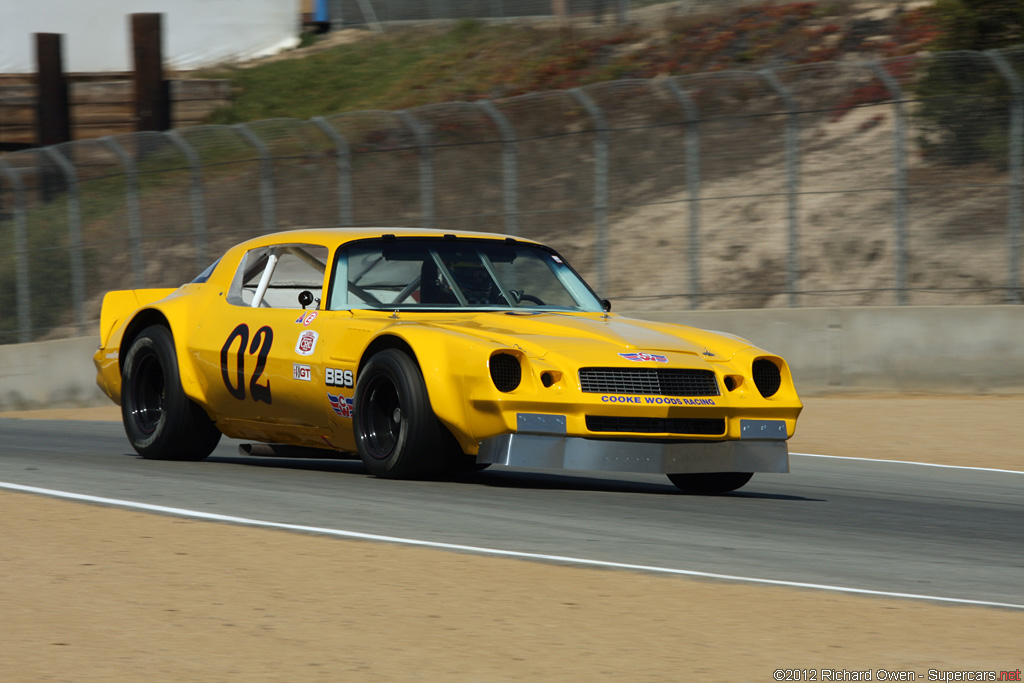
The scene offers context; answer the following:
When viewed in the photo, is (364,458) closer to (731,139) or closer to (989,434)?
(989,434)

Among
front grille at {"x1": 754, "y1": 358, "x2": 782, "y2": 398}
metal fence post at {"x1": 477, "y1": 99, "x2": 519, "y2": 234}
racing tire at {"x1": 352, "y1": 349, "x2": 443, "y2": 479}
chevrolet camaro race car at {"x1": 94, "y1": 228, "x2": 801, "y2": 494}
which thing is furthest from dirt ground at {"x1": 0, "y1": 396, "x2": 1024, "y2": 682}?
metal fence post at {"x1": 477, "y1": 99, "x2": 519, "y2": 234}

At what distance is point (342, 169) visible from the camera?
17.9 meters

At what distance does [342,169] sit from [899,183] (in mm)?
6611

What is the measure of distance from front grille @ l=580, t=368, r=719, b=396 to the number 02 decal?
2.12m

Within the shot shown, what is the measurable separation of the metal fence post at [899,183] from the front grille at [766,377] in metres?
Answer: 7.97

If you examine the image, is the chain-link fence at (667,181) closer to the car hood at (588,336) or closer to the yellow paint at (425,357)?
the yellow paint at (425,357)

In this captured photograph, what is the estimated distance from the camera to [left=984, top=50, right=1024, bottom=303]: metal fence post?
1482 cm

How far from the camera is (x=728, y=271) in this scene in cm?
1672

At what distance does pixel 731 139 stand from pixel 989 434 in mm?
5459

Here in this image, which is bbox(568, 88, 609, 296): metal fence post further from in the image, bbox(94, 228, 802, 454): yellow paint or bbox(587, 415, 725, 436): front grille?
bbox(587, 415, 725, 436): front grille

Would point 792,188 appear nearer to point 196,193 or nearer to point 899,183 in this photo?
point 899,183

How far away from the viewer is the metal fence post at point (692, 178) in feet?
53.6

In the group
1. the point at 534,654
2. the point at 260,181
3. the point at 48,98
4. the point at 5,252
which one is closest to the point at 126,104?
the point at 48,98

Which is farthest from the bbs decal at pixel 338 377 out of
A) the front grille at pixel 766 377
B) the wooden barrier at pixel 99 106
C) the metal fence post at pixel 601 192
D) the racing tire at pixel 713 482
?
the wooden barrier at pixel 99 106
